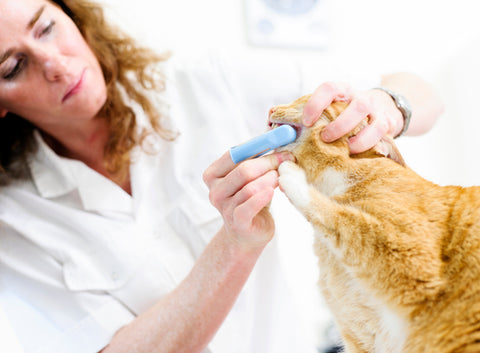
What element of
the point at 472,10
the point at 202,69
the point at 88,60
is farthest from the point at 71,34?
the point at 472,10

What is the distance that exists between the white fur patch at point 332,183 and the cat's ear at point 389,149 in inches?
3.4

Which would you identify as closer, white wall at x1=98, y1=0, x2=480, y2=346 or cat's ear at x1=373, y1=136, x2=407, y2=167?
cat's ear at x1=373, y1=136, x2=407, y2=167

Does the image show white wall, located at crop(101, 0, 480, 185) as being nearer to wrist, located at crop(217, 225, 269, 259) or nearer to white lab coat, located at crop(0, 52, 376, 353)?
white lab coat, located at crop(0, 52, 376, 353)

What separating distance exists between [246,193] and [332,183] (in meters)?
0.15

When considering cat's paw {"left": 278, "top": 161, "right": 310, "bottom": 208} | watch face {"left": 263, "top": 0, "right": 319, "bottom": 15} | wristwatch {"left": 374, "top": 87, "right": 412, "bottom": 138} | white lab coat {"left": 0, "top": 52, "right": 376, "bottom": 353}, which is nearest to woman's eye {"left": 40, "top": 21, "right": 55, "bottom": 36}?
white lab coat {"left": 0, "top": 52, "right": 376, "bottom": 353}

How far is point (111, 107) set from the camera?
1.01 meters

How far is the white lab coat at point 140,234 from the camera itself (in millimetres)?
827

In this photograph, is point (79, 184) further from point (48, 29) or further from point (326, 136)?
point (326, 136)

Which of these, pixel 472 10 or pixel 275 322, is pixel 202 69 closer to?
pixel 275 322

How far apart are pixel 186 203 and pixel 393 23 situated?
1.37 m

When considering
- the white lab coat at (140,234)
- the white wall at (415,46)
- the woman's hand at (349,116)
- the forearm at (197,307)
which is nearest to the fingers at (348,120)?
the woman's hand at (349,116)

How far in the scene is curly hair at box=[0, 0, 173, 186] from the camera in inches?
38.6

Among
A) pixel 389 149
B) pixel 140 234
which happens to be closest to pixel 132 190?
pixel 140 234

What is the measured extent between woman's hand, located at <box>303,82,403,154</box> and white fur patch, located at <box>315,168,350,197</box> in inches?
1.9
